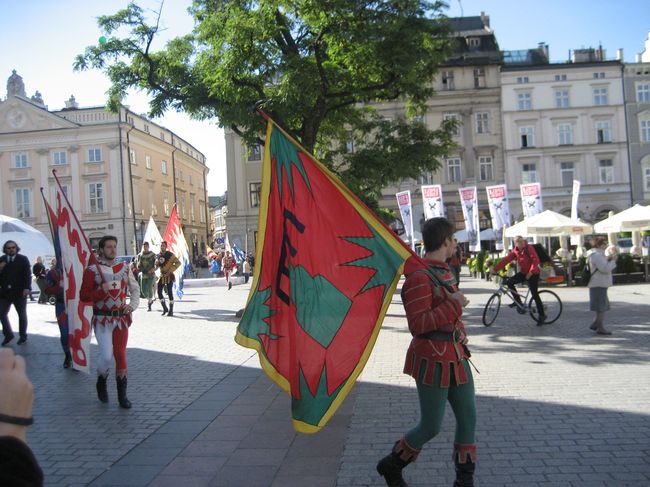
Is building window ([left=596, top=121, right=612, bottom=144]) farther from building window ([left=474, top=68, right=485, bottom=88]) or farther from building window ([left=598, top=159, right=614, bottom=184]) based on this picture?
building window ([left=474, top=68, right=485, bottom=88])

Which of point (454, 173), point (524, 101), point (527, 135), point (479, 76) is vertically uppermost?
point (479, 76)

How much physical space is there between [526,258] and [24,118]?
167 ft

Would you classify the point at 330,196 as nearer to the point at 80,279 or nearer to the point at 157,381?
the point at 80,279

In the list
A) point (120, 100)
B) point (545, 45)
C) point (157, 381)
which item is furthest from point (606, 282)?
point (545, 45)

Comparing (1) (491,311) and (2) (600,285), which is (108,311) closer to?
(1) (491,311)

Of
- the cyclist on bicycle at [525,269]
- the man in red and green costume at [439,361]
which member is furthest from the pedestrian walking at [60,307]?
the cyclist on bicycle at [525,269]

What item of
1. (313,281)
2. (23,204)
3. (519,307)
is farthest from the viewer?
(23,204)

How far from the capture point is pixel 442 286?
381 cm

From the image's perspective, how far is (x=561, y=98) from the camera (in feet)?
167

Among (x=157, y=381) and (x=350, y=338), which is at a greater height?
(x=350, y=338)

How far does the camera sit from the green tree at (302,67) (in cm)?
1261

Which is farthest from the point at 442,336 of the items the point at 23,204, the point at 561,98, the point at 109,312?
the point at 23,204

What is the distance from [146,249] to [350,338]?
14082 millimetres

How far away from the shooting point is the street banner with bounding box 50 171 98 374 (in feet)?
21.1
